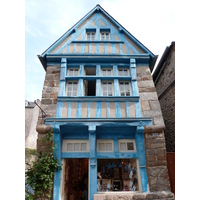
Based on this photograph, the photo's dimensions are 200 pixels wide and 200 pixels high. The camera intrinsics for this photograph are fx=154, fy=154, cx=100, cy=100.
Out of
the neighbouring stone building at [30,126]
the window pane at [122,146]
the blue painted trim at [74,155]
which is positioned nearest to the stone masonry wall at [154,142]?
the window pane at [122,146]

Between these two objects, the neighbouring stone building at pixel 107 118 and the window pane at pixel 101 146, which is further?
the window pane at pixel 101 146

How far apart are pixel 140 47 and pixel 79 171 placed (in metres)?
6.31

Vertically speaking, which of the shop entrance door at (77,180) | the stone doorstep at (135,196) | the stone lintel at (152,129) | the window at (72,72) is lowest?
the shop entrance door at (77,180)

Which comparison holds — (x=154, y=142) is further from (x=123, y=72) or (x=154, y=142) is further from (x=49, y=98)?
(x=49, y=98)

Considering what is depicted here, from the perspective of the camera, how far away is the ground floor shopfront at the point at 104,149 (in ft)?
15.1

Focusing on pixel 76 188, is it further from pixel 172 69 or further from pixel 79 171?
pixel 172 69

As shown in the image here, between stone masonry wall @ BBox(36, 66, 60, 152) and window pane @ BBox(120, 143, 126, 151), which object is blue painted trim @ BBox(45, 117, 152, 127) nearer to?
stone masonry wall @ BBox(36, 66, 60, 152)

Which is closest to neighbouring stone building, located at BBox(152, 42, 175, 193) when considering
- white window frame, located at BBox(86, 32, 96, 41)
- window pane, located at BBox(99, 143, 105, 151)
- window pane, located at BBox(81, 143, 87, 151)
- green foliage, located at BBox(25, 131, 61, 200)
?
window pane, located at BBox(99, 143, 105, 151)

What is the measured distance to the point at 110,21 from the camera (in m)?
7.18

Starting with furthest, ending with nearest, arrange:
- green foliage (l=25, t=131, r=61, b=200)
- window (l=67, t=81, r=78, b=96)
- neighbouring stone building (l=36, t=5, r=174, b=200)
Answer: window (l=67, t=81, r=78, b=96) → neighbouring stone building (l=36, t=5, r=174, b=200) → green foliage (l=25, t=131, r=61, b=200)

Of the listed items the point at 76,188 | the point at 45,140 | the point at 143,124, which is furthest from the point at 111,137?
the point at 76,188

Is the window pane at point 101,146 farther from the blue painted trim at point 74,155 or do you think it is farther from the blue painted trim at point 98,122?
the blue painted trim at point 98,122

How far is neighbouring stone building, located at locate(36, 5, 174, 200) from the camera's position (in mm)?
4582

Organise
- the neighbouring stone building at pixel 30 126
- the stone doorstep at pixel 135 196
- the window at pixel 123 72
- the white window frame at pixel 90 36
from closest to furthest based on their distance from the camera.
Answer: the stone doorstep at pixel 135 196, the window at pixel 123 72, the white window frame at pixel 90 36, the neighbouring stone building at pixel 30 126
